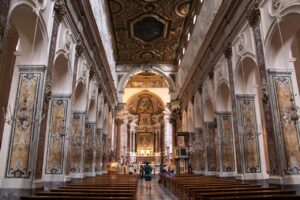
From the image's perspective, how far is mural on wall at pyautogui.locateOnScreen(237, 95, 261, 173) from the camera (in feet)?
28.5

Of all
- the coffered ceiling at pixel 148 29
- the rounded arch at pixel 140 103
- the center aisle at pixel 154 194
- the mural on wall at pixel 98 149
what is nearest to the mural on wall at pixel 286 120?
the center aisle at pixel 154 194

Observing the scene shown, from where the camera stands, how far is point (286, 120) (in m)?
6.41

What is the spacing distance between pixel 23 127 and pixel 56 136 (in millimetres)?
2735

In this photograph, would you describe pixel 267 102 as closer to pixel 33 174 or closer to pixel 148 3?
pixel 33 174

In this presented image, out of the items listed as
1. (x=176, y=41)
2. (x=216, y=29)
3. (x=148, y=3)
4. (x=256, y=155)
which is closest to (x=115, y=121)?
(x=176, y=41)

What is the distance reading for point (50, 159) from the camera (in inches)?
332

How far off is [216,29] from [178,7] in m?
5.69

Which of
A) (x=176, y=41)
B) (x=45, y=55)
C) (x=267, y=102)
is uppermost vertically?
(x=176, y=41)

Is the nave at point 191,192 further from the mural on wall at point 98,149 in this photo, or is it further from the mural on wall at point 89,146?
the mural on wall at point 98,149

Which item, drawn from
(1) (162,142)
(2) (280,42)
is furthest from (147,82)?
(2) (280,42)

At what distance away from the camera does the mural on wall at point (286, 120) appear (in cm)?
621

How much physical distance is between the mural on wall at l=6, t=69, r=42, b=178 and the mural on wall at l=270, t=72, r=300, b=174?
563 cm

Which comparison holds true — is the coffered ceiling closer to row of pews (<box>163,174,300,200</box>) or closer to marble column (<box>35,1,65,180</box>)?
marble column (<box>35,1,65,180</box>)

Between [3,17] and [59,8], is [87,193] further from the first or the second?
[59,8]
